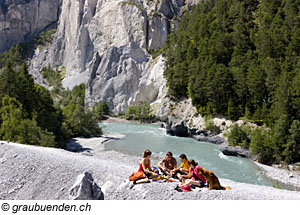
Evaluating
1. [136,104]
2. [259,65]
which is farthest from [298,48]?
[136,104]

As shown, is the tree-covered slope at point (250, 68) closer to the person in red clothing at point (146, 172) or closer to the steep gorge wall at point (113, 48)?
the person in red clothing at point (146, 172)

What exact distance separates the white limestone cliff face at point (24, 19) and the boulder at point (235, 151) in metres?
148

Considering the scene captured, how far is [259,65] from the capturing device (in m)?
39.1

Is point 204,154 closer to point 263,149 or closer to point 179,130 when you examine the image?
point 263,149

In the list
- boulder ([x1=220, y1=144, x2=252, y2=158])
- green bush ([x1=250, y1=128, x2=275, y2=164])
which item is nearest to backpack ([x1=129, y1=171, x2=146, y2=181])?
green bush ([x1=250, y1=128, x2=275, y2=164])

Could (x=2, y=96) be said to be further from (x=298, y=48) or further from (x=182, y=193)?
(x=298, y=48)

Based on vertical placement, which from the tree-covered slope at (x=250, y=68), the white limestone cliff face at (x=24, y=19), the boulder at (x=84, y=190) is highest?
the white limestone cliff face at (x=24, y=19)

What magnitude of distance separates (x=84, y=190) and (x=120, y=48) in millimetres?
87746

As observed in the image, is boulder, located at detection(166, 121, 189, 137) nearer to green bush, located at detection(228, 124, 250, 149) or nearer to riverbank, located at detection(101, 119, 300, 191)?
green bush, located at detection(228, 124, 250, 149)

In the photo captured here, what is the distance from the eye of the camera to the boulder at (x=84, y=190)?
27.1 feet

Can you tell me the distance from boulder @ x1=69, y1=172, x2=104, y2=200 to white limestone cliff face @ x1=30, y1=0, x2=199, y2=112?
6756cm

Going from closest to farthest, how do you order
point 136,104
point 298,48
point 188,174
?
point 188,174 < point 298,48 < point 136,104

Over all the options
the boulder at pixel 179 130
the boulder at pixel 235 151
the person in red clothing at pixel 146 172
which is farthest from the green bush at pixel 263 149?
the person in red clothing at pixel 146 172
